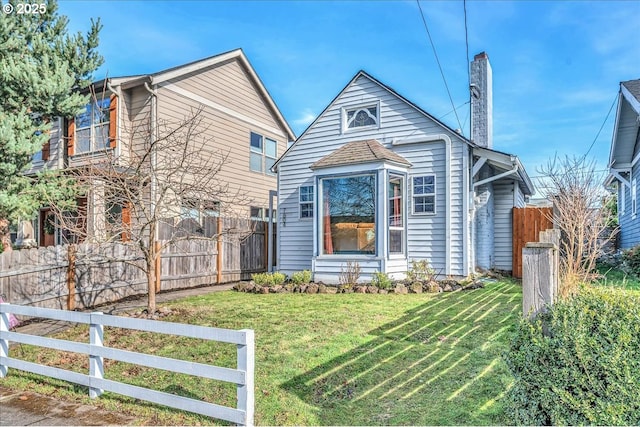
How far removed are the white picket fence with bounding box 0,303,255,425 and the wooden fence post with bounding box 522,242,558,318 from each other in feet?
7.24

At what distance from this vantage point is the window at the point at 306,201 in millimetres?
12438

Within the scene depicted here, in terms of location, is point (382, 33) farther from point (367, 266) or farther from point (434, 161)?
point (367, 266)

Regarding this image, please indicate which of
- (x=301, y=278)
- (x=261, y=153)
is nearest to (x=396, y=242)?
(x=301, y=278)

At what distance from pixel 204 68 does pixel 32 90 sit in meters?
5.65

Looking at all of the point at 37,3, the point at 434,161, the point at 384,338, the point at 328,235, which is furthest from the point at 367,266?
the point at 37,3

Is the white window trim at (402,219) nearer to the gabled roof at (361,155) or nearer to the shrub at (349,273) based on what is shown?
the gabled roof at (361,155)

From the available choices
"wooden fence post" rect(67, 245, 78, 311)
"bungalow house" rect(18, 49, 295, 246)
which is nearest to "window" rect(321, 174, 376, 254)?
"bungalow house" rect(18, 49, 295, 246)

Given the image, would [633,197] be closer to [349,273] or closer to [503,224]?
[503,224]

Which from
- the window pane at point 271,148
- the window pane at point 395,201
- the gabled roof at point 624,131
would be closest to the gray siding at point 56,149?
the window pane at point 271,148

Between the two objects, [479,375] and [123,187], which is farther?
[123,187]

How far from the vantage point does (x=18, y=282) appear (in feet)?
25.2

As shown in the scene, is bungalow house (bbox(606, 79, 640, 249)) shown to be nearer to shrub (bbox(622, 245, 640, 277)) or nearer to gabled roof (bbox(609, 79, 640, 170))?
gabled roof (bbox(609, 79, 640, 170))

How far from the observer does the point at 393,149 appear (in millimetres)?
11422

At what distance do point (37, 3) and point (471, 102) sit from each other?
41.8 feet
